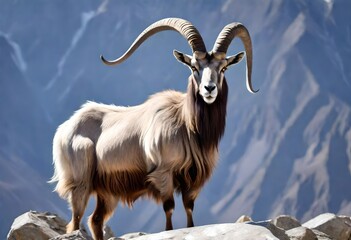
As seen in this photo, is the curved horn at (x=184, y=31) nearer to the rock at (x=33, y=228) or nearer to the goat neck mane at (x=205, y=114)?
the goat neck mane at (x=205, y=114)

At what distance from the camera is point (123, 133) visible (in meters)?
12.1

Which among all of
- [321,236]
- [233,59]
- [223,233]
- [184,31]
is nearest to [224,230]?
[223,233]

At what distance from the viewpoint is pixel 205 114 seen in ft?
37.3

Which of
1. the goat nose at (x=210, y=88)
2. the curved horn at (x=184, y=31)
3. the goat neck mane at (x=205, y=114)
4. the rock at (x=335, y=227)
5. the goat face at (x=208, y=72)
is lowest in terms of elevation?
the rock at (x=335, y=227)

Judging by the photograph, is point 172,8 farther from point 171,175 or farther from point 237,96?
point 171,175

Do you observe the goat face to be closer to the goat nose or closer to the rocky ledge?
the goat nose

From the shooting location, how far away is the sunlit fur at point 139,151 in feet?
37.0

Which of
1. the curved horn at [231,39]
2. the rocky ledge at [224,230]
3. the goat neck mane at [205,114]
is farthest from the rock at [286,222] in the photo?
the curved horn at [231,39]

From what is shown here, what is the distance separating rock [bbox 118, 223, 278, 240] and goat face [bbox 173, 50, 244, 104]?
7.37 ft

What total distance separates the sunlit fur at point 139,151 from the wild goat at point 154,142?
13mm

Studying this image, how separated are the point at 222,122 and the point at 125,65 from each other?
186 ft

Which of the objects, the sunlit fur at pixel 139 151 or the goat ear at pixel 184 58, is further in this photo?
the goat ear at pixel 184 58

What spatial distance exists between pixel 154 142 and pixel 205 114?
2.48 ft

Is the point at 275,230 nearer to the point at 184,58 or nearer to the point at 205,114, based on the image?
the point at 205,114
